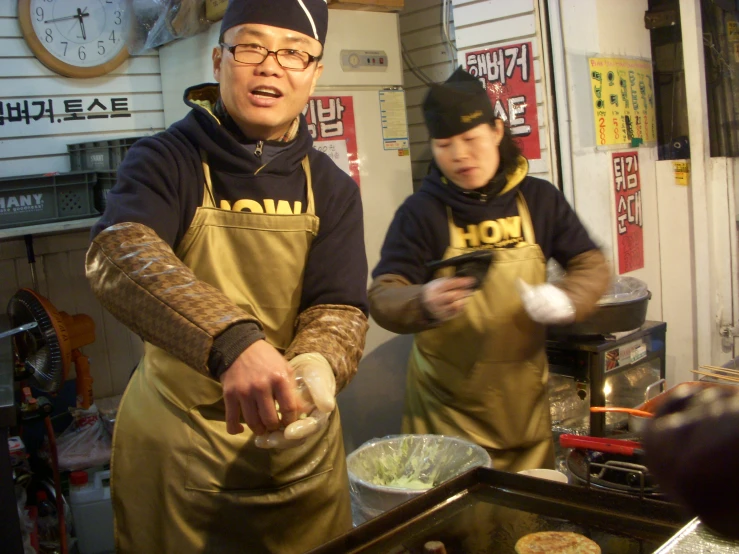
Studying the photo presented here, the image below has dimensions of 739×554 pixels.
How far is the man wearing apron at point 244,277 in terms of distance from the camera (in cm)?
171

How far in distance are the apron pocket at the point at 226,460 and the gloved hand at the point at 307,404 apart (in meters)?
0.39

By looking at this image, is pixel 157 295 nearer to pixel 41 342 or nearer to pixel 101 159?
pixel 41 342

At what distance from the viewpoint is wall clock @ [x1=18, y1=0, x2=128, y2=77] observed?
3934mm

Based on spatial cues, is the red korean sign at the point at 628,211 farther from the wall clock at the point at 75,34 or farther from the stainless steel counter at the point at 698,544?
the wall clock at the point at 75,34

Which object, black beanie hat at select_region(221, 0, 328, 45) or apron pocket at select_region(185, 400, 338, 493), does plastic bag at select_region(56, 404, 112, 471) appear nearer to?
apron pocket at select_region(185, 400, 338, 493)

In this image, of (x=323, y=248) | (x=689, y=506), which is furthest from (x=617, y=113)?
(x=689, y=506)

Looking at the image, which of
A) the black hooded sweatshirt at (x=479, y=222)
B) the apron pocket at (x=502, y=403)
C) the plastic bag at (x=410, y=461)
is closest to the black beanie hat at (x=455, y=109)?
the black hooded sweatshirt at (x=479, y=222)

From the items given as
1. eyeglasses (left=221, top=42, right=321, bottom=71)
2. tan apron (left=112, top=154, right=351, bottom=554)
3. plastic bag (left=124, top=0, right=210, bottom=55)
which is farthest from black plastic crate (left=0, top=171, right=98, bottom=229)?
eyeglasses (left=221, top=42, right=321, bottom=71)

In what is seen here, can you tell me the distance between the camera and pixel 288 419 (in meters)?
1.33

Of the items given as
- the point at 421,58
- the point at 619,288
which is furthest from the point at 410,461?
the point at 421,58

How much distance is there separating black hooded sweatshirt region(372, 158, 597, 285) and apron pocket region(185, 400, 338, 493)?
0.89 m

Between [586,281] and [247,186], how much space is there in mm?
1256

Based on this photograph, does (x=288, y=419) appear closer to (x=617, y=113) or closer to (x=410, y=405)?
(x=410, y=405)

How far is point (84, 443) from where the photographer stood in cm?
367
